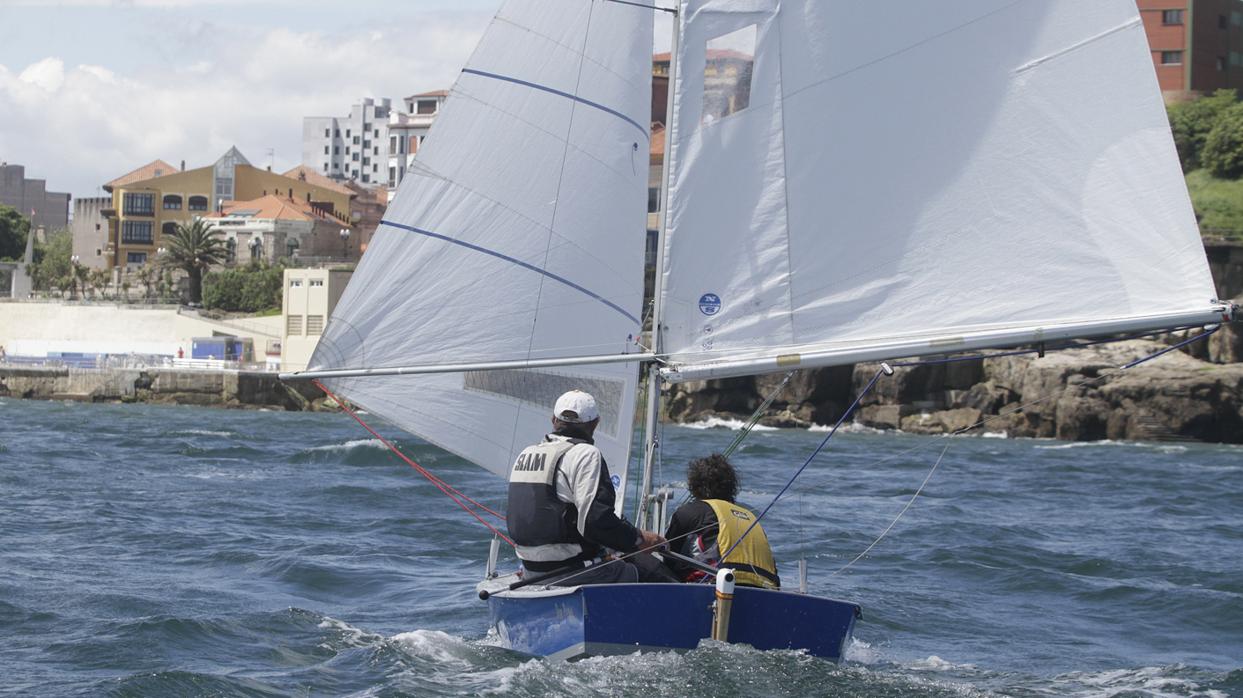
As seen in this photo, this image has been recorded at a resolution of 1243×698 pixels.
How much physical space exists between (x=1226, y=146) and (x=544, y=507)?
65268 mm

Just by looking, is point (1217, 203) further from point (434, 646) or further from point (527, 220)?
point (434, 646)

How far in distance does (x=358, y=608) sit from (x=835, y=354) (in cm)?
490

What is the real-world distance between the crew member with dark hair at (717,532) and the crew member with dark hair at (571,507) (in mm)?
237

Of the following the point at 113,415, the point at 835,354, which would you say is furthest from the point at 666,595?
the point at 113,415

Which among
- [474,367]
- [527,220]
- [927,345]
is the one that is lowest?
[474,367]

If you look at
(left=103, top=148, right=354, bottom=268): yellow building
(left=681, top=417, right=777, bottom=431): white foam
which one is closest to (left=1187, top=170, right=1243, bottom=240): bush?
(left=681, top=417, right=777, bottom=431): white foam

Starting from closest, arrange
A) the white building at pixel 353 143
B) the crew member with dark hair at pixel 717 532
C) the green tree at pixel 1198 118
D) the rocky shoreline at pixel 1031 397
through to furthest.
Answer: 1. the crew member with dark hair at pixel 717 532
2. the rocky shoreline at pixel 1031 397
3. the green tree at pixel 1198 118
4. the white building at pixel 353 143

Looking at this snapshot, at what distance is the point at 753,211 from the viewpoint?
416 inches

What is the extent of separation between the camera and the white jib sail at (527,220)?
10727mm

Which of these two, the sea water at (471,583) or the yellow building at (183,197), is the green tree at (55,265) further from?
the sea water at (471,583)

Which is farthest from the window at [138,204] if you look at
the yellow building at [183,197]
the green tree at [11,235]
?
the green tree at [11,235]

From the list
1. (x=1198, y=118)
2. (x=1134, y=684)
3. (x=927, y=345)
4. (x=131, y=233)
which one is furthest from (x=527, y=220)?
(x=131, y=233)

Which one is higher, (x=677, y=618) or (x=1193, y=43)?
(x=1193, y=43)

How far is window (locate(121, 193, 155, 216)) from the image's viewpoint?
9519cm
